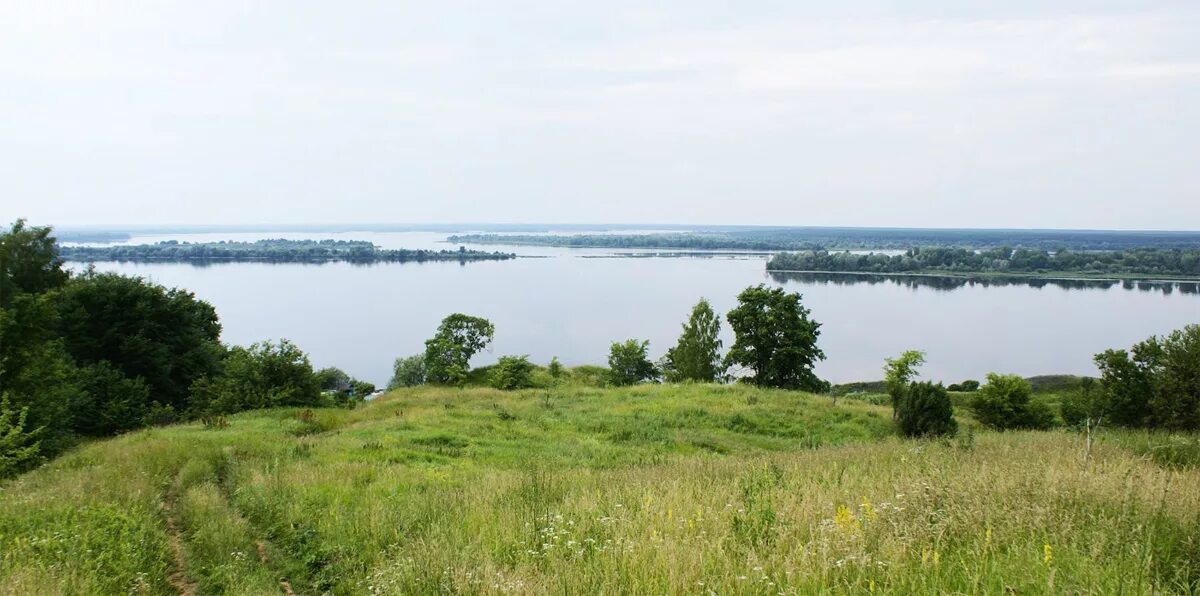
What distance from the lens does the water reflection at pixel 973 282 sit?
158775mm

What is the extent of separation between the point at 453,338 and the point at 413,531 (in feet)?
174

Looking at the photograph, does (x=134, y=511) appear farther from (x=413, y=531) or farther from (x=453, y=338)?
(x=453, y=338)

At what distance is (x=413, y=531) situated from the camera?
7.07m

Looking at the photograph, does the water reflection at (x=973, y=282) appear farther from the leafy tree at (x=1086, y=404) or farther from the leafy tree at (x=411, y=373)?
the leafy tree at (x=1086, y=404)

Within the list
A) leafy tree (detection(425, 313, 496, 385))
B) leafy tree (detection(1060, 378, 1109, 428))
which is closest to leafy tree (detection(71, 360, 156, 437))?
leafy tree (detection(425, 313, 496, 385))

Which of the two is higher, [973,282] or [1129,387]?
[1129,387]

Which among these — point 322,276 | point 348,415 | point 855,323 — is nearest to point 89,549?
point 348,415

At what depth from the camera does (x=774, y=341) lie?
144ft

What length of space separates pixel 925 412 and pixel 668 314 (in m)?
96.6

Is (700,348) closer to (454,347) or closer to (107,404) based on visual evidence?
(454,347)

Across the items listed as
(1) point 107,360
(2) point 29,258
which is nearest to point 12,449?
(1) point 107,360

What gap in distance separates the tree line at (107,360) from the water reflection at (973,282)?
150m

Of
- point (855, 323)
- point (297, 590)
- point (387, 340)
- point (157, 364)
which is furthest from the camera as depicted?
point (855, 323)

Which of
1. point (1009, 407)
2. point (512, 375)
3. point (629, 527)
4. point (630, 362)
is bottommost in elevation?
point (630, 362)
